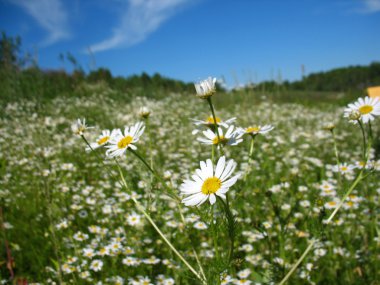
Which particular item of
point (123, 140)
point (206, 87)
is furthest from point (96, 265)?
point (206, 87)

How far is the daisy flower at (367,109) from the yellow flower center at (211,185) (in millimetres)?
814

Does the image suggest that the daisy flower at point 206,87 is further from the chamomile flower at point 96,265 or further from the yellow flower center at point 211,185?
the chamomile flower at point 96,265

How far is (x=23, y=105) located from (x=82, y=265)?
610 cm

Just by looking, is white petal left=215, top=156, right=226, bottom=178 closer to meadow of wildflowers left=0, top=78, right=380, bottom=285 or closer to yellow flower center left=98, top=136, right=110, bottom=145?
meadow of wildflowers left=0, top=78, right=380, bottom=285

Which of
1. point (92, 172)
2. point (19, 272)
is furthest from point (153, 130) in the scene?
point (19, 272)

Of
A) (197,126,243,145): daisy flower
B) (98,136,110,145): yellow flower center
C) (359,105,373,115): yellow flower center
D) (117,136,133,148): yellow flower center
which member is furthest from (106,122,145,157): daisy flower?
(359,105,373,115): yellow flower center

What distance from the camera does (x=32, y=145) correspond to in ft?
14.1

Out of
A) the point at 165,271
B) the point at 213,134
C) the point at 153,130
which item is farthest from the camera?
the point at 153,130

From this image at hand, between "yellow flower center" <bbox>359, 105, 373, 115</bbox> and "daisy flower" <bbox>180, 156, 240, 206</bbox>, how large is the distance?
0.90m

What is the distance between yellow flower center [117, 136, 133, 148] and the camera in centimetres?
137

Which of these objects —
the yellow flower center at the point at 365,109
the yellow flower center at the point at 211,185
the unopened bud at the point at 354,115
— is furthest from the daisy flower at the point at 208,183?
the yellow flower center at the point at 365,109

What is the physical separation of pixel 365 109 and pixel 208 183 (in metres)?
1.01

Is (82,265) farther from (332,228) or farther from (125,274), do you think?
(332,228)

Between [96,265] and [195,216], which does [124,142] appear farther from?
[96,265]
